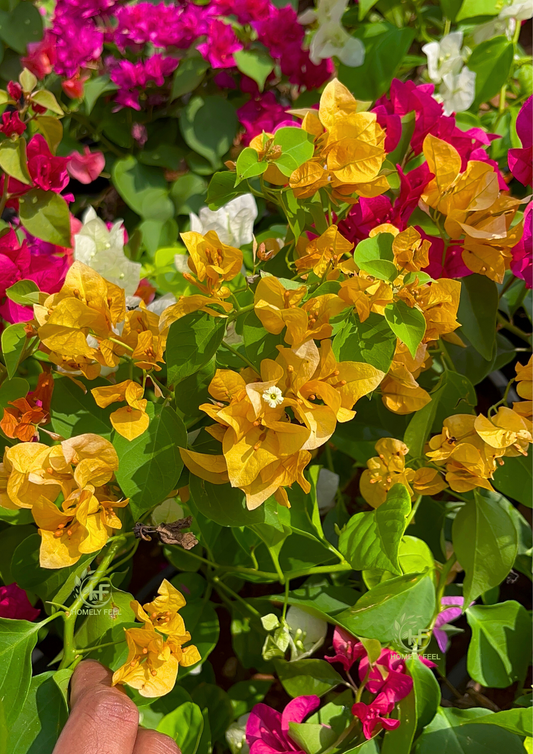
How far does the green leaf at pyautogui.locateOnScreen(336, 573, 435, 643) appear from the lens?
19.4 inches

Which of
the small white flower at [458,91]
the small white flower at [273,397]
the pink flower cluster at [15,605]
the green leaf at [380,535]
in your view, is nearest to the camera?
the small white flower at [273,397]

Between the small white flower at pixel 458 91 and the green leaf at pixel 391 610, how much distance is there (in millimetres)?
566

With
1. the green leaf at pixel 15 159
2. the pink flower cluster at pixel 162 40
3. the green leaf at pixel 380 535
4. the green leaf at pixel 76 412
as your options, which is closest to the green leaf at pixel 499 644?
the green leaf at pixel 380 535

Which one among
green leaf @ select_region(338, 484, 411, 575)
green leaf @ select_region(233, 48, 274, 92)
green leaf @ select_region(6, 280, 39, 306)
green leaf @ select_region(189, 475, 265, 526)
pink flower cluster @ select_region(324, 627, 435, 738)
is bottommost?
pink flower cluster @ select_region(324, 627, 435, 738)

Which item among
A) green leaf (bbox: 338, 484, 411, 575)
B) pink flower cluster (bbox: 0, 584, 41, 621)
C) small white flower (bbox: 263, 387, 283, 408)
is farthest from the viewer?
pink flower cluster (bbox: 0, 584, 41, 621)

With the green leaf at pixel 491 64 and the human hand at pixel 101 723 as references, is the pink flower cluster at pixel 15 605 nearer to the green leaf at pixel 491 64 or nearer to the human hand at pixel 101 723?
the human hand at pixel 101 723

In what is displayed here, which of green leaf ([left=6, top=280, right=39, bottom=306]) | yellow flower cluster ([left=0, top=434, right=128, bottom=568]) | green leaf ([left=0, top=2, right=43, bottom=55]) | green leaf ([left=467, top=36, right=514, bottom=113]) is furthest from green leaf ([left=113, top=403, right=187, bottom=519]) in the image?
green leaf ([left=0, top=2, right=43, bottom=55])

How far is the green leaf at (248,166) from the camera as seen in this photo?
400mm

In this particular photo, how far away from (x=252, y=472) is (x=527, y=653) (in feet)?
1.43

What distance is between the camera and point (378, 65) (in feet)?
2.56

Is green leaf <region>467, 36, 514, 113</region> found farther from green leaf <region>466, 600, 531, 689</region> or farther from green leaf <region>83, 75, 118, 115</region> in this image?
green leaf <region>466, 600, 531, 689</region>

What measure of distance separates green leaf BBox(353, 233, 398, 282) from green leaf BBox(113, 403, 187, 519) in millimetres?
170

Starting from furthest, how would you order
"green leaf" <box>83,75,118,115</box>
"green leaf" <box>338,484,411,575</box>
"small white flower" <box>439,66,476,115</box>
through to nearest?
"green leaf" <box>83,75,118,115</box>
"small white flower" <box>439,66,476,115</box>
"green leaf" <box>338,484,411,575</box>

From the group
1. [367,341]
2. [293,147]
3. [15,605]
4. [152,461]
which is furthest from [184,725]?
[293,147]
